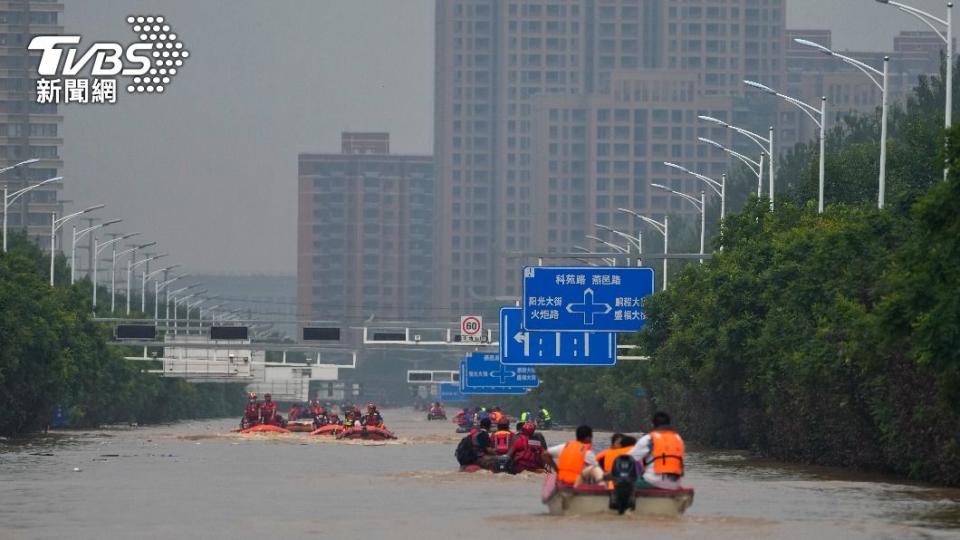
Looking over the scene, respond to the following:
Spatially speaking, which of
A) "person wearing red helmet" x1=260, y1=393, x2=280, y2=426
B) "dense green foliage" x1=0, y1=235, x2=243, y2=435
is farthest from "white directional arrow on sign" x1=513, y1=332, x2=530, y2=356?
"dense green foliage" x1=0, y1=235, x2=243, y2=435

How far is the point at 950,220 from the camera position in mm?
40156

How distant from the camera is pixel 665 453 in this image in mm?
32250

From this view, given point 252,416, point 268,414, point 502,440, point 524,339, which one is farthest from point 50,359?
point 502,440

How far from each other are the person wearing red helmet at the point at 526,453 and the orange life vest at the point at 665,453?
13.5 metres

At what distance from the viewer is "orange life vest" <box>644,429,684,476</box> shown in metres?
32.2

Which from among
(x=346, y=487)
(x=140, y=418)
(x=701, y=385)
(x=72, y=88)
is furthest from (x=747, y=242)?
Answer: (x=140, y=418)

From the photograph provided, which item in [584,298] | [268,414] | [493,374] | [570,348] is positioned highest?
[584,298]

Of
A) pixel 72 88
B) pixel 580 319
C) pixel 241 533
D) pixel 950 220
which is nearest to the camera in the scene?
pixel 241 533

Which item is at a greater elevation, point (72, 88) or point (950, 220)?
point (72, 88)

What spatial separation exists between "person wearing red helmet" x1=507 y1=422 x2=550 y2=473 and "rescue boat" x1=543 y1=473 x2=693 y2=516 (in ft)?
38.6

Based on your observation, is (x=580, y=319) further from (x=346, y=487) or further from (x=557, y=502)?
(x=557, y=502)

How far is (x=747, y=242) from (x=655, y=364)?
9.23 meters

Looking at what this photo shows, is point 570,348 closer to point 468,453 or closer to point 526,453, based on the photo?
point 468,453

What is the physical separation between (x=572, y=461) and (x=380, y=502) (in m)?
6.35
